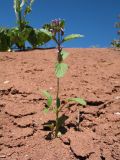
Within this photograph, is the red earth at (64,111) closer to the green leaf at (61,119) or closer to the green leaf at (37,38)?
the green leaf at (61,119)

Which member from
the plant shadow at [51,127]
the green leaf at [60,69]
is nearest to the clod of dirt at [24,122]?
the plant shadow at [51,127]

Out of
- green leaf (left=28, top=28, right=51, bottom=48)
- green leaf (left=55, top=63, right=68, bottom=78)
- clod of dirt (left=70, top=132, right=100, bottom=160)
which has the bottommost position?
clod of dirt (left=70, top=132, right=100, bottom=160)

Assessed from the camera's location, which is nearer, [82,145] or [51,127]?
[82,145]

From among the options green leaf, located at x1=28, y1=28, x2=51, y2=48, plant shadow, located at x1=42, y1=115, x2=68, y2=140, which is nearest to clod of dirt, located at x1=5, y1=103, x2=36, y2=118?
plant shadow, located at x1=42, y1=115, x2=68, y2=140

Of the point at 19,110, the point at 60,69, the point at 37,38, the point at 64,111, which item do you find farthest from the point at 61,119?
the point at 37,38

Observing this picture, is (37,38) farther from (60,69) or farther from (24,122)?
(60,69)

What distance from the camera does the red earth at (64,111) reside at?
3.83 m

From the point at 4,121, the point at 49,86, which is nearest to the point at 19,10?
the point at 49,86

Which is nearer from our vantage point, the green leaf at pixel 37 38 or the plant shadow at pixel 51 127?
the plant shadow at pixel 51 127

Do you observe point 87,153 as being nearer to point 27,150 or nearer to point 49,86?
point 27,150

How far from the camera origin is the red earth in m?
3.83

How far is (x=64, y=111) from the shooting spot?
4457mm

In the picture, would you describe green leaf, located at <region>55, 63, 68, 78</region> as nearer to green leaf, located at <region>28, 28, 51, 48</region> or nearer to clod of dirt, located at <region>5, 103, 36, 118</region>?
clod of dirt, located at <region>5, 103, 36, 118</region>

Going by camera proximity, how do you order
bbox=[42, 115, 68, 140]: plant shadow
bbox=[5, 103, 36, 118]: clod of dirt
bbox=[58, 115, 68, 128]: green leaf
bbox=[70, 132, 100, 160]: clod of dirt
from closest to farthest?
bbox=[70, 132, 100, 160]: clod of dirt → bbox=[42, 115, 68, 140]: plant shadow → bbox=[58, 115, 68, 128]: green leaf → bbox=[5, 103, 36, 118]: clod of dirt
